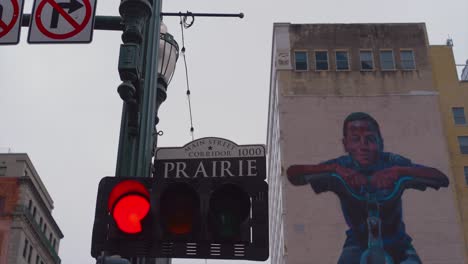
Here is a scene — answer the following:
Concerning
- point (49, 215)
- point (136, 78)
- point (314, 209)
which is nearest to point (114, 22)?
point (136, 78)

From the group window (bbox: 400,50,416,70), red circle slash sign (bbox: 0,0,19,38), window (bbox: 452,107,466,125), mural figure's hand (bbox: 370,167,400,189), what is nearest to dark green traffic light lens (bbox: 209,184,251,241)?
red circle slash sign (bbox: 0,0,19,38)

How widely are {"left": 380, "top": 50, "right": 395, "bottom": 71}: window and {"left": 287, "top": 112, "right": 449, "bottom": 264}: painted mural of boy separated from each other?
21.4ft

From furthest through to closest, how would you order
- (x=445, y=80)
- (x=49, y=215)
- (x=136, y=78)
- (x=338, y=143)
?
(x=49, y=215) → (x=445, y=80) → (x=338, y=143) → (x=136, y=78)

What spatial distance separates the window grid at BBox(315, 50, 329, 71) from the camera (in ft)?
221

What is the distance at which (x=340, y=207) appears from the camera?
59062 mm

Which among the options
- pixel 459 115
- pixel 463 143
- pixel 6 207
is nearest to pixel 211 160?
pixel 463 143

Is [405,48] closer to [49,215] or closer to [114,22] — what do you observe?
[49,215]

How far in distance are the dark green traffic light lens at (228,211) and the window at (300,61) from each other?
6290 centimetres

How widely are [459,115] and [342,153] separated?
14074mm

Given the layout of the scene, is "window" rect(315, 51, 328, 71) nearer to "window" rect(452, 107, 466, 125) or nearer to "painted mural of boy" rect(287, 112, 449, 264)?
"painted mural of boy" rect(287, 112, 449, 264)

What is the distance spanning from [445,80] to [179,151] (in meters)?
66.2

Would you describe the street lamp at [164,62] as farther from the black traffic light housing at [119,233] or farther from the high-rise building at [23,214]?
the high-rise building at [23,214]

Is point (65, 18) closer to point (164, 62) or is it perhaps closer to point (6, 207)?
point (164, 62)

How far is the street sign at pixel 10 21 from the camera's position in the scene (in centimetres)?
698
